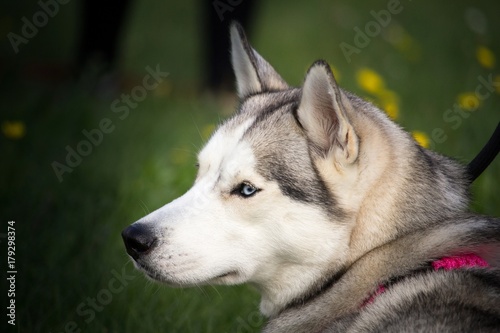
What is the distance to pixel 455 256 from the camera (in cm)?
298

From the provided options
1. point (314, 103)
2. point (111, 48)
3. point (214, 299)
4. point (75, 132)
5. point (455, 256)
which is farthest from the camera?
point (111, 48)

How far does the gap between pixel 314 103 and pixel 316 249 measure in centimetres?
64

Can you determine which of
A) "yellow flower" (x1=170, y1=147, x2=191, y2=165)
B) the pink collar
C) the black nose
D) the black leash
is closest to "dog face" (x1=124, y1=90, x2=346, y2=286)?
the black nose

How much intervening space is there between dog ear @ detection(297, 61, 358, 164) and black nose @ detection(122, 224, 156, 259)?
2.72 ft

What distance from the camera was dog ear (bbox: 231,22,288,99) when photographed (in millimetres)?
3838

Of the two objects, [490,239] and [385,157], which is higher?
[385,157]

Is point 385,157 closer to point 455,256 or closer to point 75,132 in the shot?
point 455,256

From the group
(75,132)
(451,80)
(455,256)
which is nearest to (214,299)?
(455,256)

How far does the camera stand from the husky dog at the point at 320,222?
306 centimetres

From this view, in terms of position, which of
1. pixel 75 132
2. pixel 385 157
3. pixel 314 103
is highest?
pixel 314 103

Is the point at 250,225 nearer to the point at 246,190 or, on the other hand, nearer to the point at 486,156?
the point at 246,190

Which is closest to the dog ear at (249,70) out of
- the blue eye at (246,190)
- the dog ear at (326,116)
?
the dog ear at (326,116)

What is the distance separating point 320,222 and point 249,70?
3.83 feet

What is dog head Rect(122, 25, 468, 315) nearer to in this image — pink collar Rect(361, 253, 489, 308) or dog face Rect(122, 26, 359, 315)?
dog face Rect(122, 26, 359, 315)
